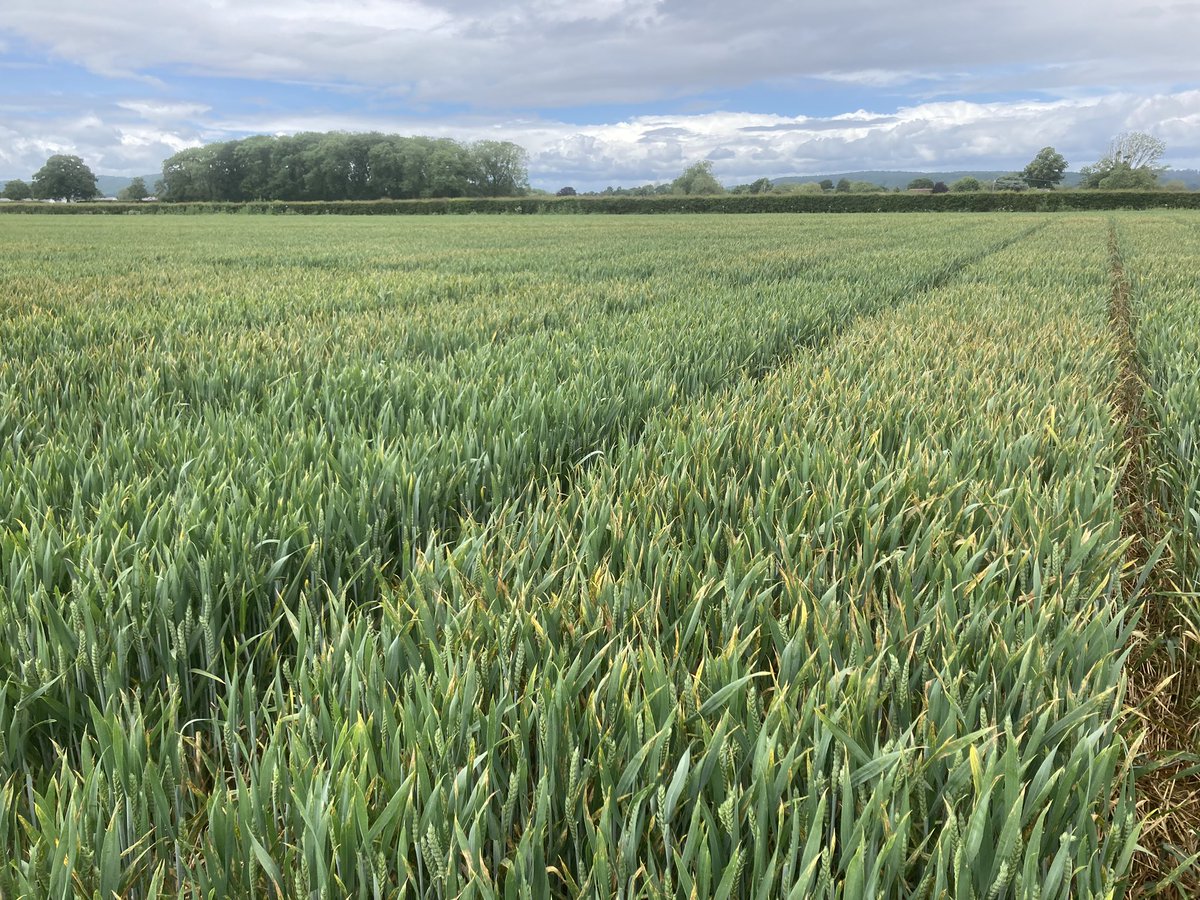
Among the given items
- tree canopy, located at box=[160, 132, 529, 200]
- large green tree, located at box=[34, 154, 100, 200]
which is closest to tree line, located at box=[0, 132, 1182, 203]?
tree canopy, located at box=[160, 132, 529, 200]

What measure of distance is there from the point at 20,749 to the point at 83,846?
47 centimetres

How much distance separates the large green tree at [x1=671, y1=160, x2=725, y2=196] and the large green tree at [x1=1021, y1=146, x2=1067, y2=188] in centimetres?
4178

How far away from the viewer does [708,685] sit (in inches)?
50.9

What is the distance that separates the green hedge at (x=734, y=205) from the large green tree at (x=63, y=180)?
4446 cm

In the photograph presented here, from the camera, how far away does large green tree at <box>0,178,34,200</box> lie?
111 metres

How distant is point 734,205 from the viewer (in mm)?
57250

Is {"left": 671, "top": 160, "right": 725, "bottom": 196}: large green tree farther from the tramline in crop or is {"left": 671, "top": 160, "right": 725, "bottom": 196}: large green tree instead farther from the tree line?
the tramline in crop

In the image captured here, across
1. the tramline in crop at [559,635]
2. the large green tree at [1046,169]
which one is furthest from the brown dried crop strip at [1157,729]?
the large green tree at [1046,169]

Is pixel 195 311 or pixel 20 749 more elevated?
pixel 195 311

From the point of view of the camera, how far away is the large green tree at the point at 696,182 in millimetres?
105688

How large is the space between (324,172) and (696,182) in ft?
159

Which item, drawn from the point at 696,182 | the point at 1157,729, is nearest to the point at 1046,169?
the point at 696,182

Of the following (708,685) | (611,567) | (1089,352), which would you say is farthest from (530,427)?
(1089,352)

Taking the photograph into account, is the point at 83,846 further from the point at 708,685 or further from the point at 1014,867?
the point at 1014,867
